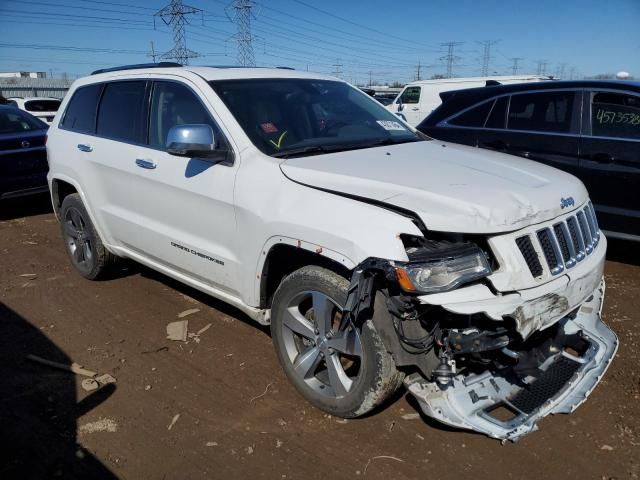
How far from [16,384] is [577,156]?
531 cm

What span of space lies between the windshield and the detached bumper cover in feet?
5.35

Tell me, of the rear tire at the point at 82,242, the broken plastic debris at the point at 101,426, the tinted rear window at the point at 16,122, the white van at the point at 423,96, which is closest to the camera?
the broken plastic debris at the point at 101,426

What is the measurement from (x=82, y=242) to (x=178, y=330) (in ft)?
5.65

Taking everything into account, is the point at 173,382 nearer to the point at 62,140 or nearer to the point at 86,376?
the point at 86,376

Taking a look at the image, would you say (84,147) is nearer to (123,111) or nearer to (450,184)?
(123,111)

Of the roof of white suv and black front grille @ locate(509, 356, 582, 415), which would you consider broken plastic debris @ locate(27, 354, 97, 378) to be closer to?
the roof of white suv

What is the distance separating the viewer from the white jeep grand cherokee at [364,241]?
246 cm

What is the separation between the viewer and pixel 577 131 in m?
5.46

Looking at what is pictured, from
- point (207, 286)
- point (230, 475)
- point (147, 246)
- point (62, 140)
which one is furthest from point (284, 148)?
point (62, 140)

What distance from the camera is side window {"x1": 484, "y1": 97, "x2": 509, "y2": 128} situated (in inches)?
238

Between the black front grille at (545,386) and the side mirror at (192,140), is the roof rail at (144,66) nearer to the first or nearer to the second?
the side mirror at (192,140)

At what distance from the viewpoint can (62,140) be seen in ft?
16.6

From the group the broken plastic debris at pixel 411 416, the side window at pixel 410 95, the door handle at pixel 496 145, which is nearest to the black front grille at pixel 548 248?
the broken plastic debris at pixel 411 416

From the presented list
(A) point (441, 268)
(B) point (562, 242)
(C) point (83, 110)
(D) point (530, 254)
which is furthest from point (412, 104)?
(A) point (441, 268)
